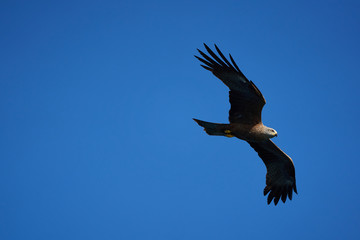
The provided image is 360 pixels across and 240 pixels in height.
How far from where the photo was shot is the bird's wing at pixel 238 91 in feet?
25.5

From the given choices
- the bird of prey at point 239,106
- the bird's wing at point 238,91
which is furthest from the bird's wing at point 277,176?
the bird's wing at point 238,91

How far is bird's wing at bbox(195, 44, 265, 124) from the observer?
7.77m

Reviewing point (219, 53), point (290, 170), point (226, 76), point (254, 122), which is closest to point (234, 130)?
point (254, 122)

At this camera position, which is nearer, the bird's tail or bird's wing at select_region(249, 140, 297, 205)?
the bird's tail

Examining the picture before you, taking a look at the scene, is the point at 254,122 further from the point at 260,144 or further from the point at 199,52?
the point at 199,52

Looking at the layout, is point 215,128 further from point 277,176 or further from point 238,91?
point 277,176

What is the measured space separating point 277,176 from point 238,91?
10.6 feet

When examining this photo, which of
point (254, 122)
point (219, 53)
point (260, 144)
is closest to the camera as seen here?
point (219, 53)

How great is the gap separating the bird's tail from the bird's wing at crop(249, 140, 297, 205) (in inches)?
70.0

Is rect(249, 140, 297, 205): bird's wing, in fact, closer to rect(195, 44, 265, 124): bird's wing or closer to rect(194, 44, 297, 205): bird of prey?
rect(194, 44, 297, 205): bird of prey

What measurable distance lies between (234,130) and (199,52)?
6.55 feet

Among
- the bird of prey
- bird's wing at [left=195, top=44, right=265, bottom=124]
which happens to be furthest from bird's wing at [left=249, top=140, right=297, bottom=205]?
bird's wing at [left=195, top=44, right=265, bottom=124]

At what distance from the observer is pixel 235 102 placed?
8117 millimetres

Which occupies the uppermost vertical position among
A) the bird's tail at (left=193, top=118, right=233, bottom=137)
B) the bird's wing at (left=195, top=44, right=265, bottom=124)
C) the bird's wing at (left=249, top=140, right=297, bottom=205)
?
the bird's wing at (left=195, top=44, right=265, bottom=124)
